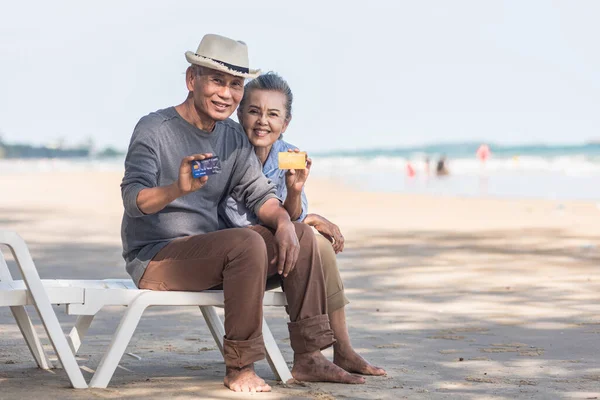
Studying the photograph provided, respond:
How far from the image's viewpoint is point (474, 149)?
3201 inches

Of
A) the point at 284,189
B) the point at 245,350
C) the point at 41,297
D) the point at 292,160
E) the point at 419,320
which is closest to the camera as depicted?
the point at 41,297

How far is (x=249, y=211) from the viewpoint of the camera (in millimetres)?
4664

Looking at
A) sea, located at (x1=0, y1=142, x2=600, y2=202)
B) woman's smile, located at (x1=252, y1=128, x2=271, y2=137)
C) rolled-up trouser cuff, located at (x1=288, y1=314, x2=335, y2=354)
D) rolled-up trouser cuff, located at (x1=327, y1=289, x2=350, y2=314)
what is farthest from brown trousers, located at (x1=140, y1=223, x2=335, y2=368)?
sea, located at (x1=0, y1=142, x2=600, y2=202)

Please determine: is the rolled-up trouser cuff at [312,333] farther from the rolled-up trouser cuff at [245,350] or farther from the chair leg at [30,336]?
the chair leg at [30,336]

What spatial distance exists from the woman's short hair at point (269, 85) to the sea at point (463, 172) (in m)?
17.2

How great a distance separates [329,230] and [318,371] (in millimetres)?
709

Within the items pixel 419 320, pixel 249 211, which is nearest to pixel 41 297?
pixel 249 211

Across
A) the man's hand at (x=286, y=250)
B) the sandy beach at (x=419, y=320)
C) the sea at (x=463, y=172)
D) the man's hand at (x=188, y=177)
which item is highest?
the man's hand at (x=188, y=177)

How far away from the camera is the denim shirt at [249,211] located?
461 cm

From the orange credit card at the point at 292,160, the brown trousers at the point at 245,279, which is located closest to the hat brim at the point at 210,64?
the orange credit card at the point at 292,160

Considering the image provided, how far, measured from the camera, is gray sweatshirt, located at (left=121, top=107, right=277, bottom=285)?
423cm

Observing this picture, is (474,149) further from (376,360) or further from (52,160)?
(376,360)

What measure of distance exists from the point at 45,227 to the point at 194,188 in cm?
880

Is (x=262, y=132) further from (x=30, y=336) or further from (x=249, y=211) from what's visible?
(x=30, y=336)
